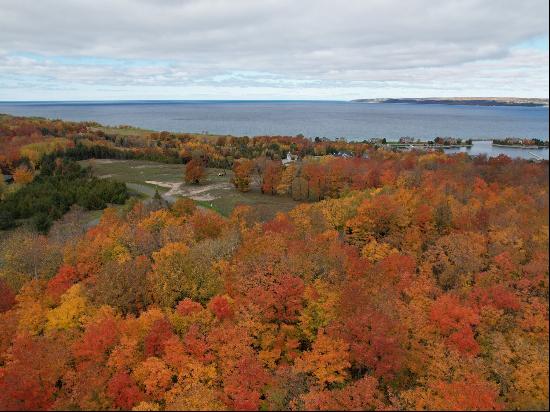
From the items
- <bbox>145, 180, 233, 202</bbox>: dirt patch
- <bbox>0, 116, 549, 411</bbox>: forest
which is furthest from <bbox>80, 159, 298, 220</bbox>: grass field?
<bbox>0, 116, 549, 411</bbox>: forest

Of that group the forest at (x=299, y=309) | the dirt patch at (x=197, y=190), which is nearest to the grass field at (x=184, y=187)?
the dirt patch at (x=197, y=190)

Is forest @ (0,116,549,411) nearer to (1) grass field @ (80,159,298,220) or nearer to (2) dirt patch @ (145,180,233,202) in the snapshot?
(1) grass field @ (80,159,298,220)

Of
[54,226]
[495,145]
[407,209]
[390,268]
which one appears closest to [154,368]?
[390,268]

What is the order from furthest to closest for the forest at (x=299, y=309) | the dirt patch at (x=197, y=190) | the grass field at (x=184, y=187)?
the dirt patch at (x=197, y=190) < the grass field at (x=184, y=187) < the forest at (x=299, y=309)

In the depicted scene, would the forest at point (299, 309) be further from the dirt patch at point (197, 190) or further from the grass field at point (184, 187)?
the dirt patch at point (197, 190)

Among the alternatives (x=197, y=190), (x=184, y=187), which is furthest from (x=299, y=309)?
(x=184, y=187)

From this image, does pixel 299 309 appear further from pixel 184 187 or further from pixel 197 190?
pixel 184 187

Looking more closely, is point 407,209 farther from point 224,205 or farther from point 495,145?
point 495,145
